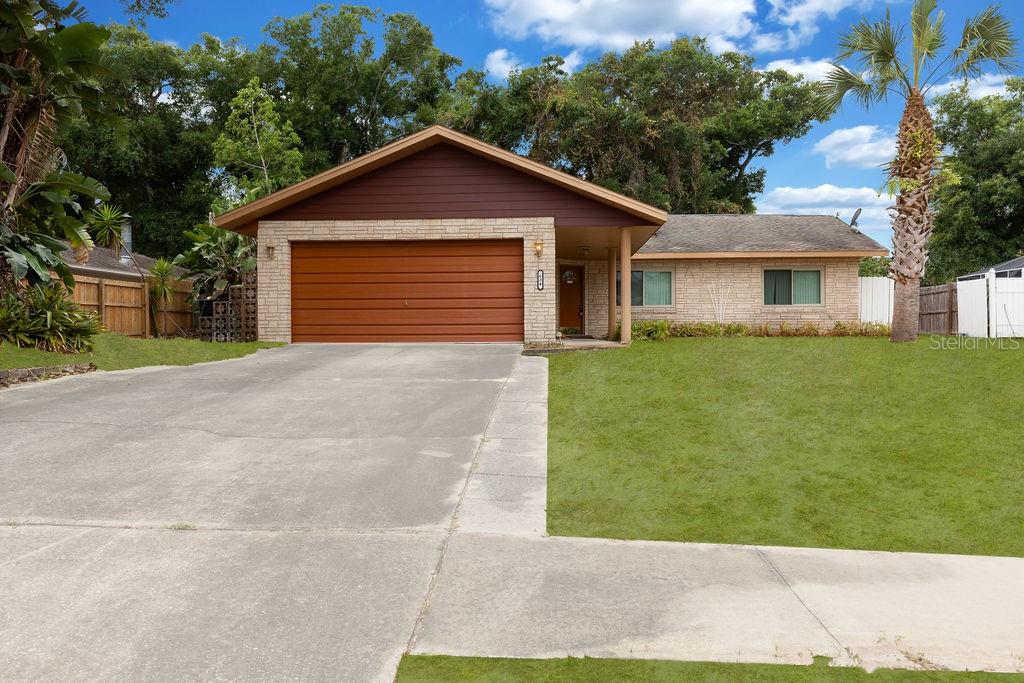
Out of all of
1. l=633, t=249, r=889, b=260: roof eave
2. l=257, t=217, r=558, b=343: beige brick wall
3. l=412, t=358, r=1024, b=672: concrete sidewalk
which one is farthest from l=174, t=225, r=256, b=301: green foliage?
l=412, t=358, r=1024, b=672: concrete sidewalk

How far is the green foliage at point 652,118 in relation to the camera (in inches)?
1262

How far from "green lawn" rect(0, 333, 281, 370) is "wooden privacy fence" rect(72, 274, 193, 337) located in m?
2.52

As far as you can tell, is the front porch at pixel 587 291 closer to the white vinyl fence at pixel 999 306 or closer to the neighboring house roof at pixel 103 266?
the white vinyl fence at pixel 999 306

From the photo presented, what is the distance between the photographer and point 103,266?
942 inches

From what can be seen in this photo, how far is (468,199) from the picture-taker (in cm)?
1566

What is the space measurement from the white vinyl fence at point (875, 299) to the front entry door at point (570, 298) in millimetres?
8759

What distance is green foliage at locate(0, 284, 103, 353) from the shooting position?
11953 millimetres

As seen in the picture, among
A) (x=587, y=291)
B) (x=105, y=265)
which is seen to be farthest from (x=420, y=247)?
(x=105, y=265)

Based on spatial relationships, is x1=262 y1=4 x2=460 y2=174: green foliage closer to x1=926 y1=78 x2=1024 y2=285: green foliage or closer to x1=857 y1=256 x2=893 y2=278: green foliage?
x1=926 y1=78 x2=1024 y2=285: green foliage

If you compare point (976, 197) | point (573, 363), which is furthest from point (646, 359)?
point (976, 197)

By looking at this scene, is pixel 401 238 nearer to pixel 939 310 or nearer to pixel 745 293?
pixel 745 293

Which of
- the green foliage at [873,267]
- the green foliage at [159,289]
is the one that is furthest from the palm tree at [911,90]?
the green foliage at [873,267]

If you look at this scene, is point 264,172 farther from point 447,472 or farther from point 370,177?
point 447,472

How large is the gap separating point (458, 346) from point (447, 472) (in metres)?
9.17
